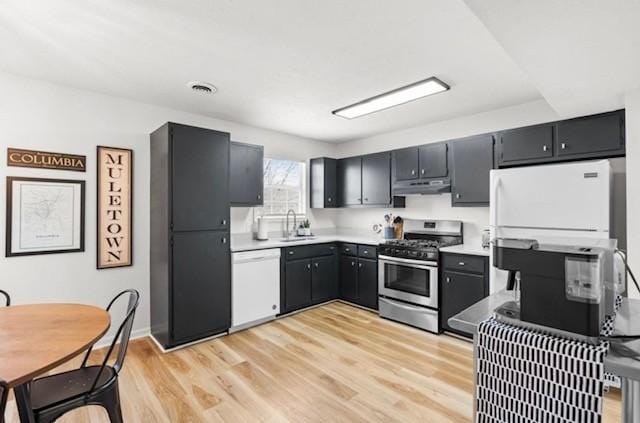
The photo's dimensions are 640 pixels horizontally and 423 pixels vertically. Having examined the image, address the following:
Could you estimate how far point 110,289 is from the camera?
320 centimetres

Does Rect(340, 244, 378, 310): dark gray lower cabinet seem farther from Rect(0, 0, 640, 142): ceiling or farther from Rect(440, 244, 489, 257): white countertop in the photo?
Rect(0, 0, 640, 142): ceiling

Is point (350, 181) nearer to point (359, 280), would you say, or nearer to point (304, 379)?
point (359, 280)

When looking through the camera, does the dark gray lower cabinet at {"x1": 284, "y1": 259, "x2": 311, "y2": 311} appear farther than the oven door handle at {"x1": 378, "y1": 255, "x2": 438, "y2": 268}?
Yes

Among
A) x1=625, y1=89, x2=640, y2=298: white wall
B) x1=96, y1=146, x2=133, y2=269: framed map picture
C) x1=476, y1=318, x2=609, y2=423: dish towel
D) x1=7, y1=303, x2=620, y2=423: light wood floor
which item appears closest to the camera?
x1=476, y1=318, x2=609, y2=423: dish towel

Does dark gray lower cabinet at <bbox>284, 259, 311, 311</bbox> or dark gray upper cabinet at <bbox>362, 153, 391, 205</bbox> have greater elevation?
dark gray upper cabinet at <bbox>362, 153, 391, 205</bbox>

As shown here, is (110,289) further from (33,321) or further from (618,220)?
(618,220)

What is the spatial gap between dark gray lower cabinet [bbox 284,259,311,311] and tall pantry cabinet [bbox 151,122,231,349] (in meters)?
0.82

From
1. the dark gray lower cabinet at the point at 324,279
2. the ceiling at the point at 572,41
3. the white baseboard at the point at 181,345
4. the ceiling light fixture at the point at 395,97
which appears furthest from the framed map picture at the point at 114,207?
the ceiling at the point at 572,41

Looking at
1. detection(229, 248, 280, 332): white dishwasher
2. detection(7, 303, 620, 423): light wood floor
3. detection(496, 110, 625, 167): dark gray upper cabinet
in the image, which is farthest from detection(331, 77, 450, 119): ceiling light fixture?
detection(7, 303, 620, 423): light wood floor

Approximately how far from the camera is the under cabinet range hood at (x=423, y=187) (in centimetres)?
372

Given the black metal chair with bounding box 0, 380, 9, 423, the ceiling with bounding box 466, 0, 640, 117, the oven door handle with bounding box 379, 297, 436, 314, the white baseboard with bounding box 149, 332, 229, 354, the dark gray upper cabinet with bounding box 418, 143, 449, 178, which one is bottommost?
the white baseboard with bounding box 149, 332, 229, 354

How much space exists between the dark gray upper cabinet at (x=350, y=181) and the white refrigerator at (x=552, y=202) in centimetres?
210

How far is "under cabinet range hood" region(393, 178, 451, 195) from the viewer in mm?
3721

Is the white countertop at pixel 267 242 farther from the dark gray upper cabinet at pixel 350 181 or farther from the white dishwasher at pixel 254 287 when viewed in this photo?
the dark gray upper cabinet at pixel 350 181
